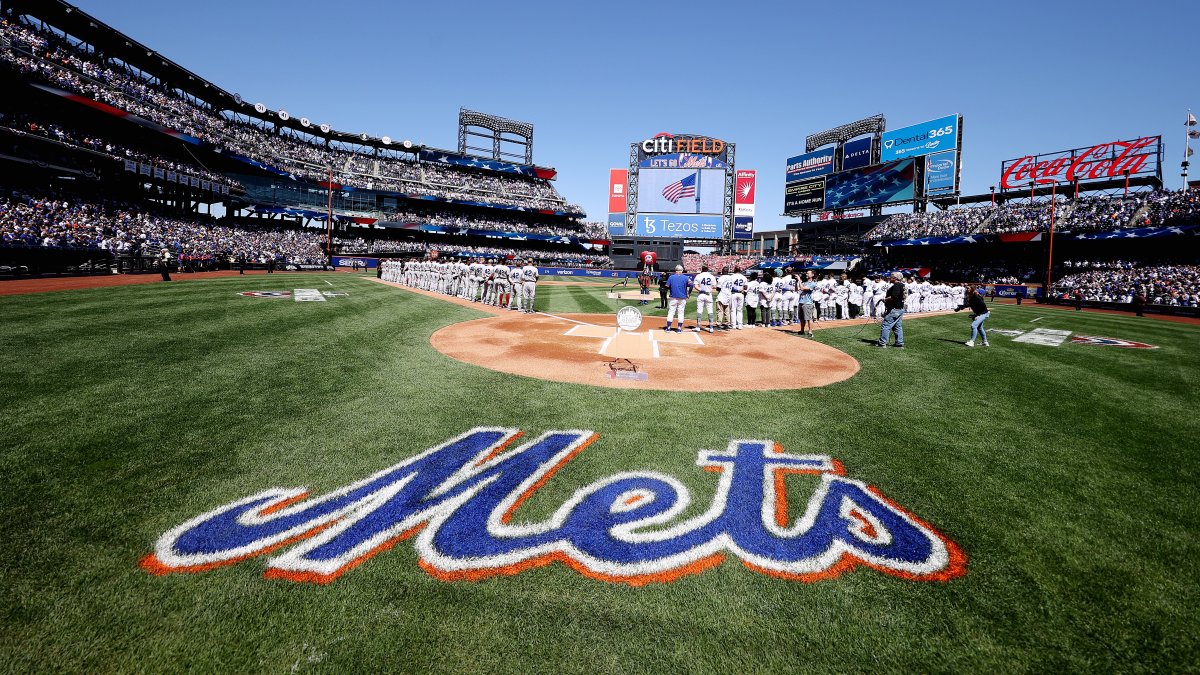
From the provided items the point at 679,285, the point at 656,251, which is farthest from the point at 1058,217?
the point at 679,285

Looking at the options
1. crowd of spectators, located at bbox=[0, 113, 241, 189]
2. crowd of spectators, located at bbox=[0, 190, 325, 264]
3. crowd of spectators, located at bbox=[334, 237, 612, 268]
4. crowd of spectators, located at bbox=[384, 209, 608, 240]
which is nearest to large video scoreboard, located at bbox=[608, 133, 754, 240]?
crowd of spectators, located at bbox=[334, 237, 612, 268]

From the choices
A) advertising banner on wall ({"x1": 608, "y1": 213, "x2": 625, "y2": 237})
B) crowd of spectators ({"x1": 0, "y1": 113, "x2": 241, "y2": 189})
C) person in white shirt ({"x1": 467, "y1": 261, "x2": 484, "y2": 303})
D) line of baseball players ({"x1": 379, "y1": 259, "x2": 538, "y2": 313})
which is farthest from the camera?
advertising banner on wall ({"x1": 608, "y1": 213, "x2": 625, "y2": 237})

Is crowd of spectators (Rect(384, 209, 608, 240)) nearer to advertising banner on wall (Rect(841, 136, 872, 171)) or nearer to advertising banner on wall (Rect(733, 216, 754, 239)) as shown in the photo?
advertising banner on wall (Rect(733, 216, 754, 239))

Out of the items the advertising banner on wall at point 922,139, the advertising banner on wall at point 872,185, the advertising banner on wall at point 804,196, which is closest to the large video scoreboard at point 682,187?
the advertising banner on wall at point 804,196

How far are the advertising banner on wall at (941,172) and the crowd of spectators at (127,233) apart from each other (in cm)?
6343

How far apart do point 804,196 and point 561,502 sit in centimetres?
6999

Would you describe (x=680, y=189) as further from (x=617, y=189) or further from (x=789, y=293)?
(x=789, y=293)

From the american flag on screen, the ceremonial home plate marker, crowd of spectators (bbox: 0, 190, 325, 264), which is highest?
the american flag on screen

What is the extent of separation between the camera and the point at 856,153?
58562mm

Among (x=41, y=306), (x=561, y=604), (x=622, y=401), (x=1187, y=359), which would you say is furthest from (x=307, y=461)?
(x=1187, y=359)

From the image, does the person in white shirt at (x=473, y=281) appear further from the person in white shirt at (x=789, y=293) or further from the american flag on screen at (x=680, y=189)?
the american flag on screen at (x=680, y=189)

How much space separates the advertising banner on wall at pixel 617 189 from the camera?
82.8 meters

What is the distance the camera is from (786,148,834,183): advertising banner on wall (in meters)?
62.6

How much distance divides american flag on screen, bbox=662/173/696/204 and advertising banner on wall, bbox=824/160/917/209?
16861mm
